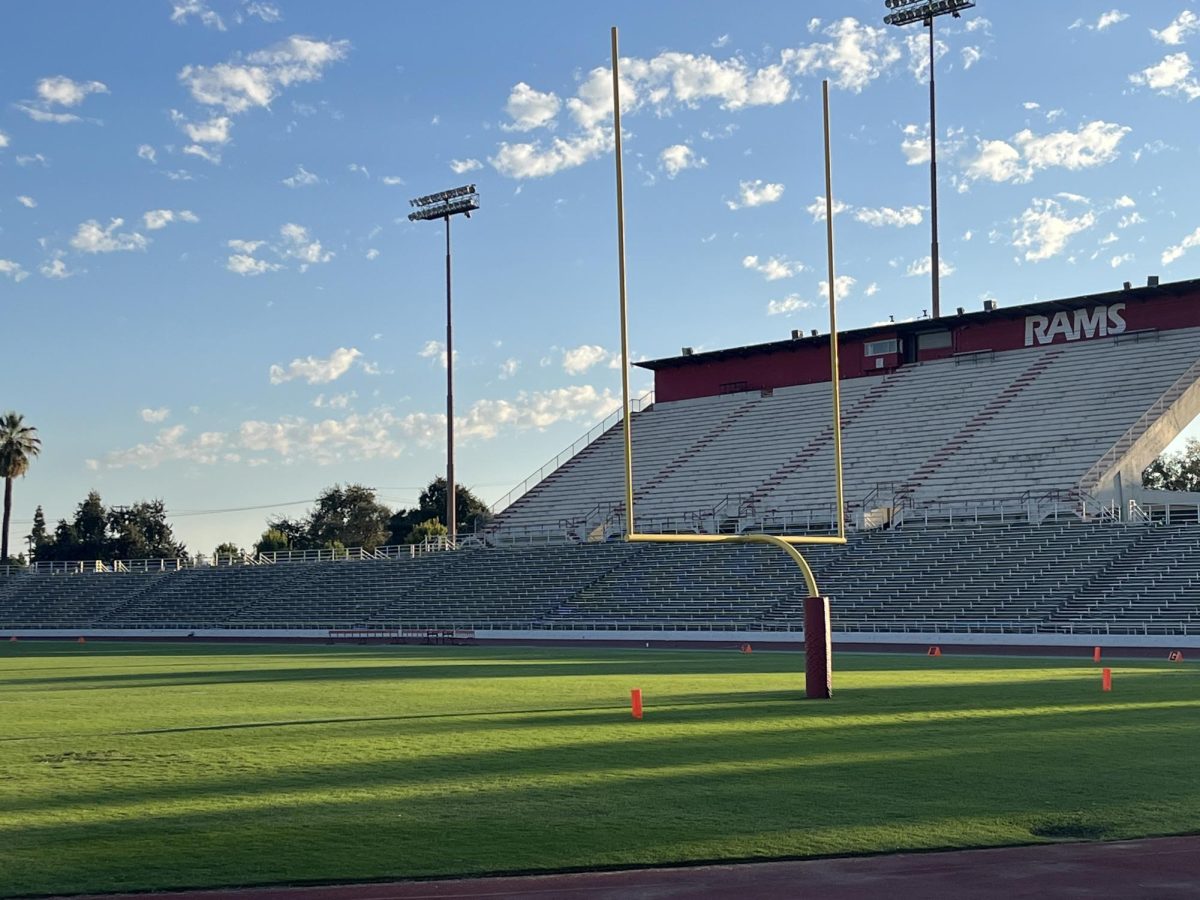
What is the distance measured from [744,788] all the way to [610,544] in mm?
34615

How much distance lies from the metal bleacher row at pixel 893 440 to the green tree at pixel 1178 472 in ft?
A: 110

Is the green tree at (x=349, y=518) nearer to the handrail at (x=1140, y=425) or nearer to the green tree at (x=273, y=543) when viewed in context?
the green tree at (x=273, y=543)

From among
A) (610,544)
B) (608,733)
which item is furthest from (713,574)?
(608,733)

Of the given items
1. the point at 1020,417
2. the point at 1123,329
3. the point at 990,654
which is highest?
the point at 1123,329

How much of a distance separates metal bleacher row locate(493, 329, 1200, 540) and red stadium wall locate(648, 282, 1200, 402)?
60cm

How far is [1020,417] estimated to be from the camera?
43.0m

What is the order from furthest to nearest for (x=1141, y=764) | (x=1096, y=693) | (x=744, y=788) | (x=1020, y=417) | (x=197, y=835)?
(x=1020, y=417)
(x=1096, y=693)
(x=1141, y=764)
(x=744, y=788)
(x=197, y=835)

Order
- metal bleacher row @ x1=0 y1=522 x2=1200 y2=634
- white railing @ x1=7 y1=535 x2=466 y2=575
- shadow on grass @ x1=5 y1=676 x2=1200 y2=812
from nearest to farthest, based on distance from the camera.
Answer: shadow on grass @ x1=5 y1=676 x2=1200 y2=812
metal bleacher row @ x1=0 y1=522 x2=1200 y2=634
white railing @ x1=7 y1=535 x2=466 y2=575

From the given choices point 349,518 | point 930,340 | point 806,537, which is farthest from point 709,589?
point 349,518

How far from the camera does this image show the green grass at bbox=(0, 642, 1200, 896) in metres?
7.73

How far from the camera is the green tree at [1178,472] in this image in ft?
252

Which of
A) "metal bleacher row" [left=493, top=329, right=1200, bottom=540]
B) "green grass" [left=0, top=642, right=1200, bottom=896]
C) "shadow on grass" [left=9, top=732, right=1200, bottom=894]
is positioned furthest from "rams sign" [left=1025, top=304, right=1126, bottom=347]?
"shadow on grass" [left=9, top=732, right=1200, bottom=894]

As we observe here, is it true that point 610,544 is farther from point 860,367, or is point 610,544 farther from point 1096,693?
point 1096,693

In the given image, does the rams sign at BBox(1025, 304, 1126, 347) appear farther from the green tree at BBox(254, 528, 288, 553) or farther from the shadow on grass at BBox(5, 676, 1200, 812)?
the green tree at BBox(254, 528, 288, 553)
